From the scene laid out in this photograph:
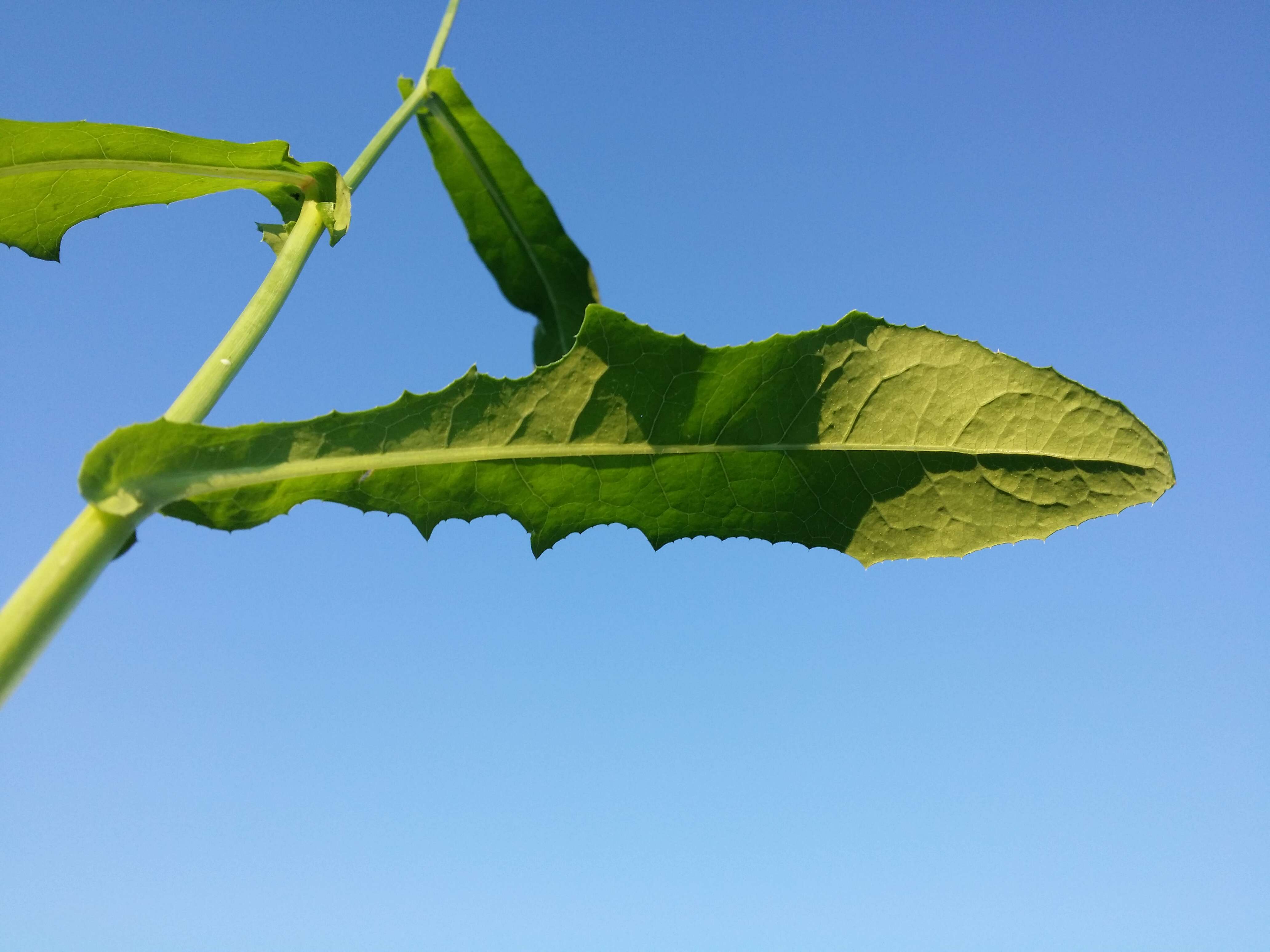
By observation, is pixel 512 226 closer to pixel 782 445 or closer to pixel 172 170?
pixel 172 170

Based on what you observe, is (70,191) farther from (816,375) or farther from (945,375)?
(945,375)

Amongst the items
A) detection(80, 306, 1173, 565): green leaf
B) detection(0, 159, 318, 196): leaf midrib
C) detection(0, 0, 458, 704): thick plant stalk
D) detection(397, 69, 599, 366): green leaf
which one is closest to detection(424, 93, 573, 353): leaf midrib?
detection(397, 69, 599, 366): green leaf

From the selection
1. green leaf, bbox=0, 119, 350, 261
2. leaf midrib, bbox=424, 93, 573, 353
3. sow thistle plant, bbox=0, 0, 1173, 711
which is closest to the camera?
sow thistle plant, bbox=0, 0, 1173, 711

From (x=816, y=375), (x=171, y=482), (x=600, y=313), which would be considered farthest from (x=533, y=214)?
(x=171, y=482)

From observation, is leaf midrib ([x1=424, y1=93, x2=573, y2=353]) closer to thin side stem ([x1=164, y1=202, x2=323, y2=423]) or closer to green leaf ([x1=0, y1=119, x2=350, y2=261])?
green leaf ([x1=0, y1=119, x2=350, y2=261])

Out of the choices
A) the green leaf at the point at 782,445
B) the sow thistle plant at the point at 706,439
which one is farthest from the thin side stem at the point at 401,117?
the green leaf at the point at 782,445

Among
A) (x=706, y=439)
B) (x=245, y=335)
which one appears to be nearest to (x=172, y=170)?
(x=245, y=335)
